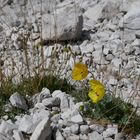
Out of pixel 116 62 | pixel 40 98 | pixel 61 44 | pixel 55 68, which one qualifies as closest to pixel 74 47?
pixel 61 44

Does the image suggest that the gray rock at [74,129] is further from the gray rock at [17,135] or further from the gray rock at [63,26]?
the gray rock at [63,26]

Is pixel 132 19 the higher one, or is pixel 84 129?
pixel 132 19

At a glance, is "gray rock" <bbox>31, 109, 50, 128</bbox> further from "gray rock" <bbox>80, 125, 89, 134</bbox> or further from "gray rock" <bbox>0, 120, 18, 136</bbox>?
"gray rock" <bbox>80, 125, 89, 134</bbox>

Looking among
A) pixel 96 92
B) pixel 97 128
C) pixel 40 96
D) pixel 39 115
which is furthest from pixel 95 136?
pixel 40 96

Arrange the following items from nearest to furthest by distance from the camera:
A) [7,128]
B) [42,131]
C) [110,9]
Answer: [42,131] < [7,128] < [110,9]

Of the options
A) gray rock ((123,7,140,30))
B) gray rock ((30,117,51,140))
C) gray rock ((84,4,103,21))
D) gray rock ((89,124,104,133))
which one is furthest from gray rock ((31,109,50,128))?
gray rock ((84,4,103,21))

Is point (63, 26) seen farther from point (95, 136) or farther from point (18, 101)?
point (95, 136)
